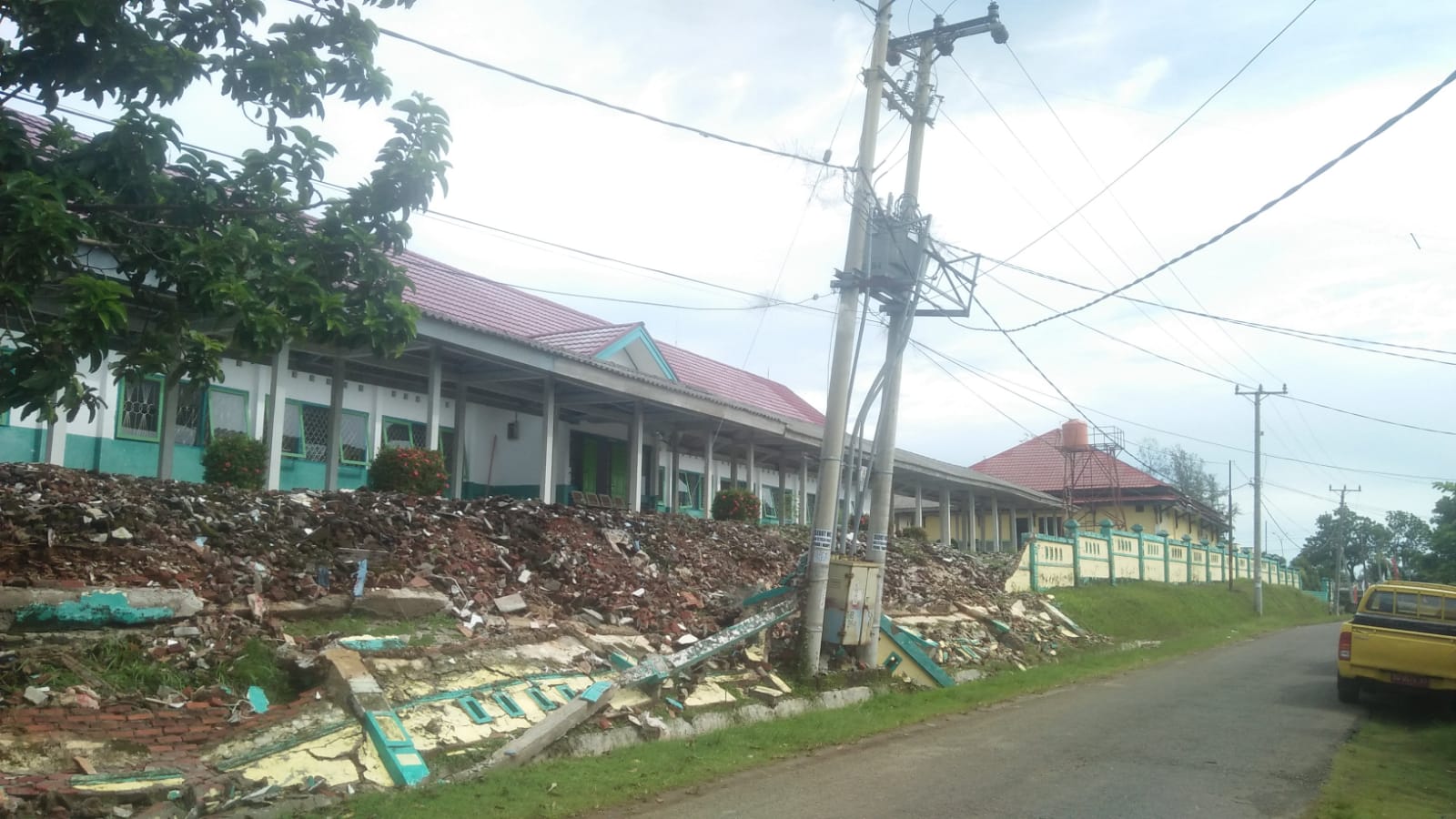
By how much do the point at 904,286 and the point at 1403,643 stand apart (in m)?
7.85

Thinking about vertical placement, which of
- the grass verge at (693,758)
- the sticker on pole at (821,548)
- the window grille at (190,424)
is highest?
the window grille at (190,424)

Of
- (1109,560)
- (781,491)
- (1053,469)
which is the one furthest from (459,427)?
(1053,469)

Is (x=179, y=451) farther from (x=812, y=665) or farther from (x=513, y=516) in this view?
(x=812, y=665)

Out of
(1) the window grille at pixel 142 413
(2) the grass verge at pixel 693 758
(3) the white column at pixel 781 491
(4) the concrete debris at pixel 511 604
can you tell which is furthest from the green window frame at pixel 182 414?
(3) the white column at pixel 781 491

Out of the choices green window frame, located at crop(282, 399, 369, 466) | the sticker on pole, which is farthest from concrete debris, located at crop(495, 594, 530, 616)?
green window frame, located at crop(282, 399, 369, 466)

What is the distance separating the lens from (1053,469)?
185ft

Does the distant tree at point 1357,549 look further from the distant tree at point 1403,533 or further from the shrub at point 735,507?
the shrub at point 735,507

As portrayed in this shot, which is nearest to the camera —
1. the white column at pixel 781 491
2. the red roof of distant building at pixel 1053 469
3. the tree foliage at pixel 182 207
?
the tree foliage at pixel 182 207

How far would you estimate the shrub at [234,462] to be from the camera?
14039 mm

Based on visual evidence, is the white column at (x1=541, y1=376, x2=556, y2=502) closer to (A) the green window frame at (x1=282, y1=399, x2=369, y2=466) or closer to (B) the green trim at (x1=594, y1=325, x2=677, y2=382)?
(B) the green trim at (x1=594, y1=325, x2=677, y2=382)

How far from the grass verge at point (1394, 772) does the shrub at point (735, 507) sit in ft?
37.9

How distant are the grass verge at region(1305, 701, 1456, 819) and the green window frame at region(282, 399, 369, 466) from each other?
51.3 feet

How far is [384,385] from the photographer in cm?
1997

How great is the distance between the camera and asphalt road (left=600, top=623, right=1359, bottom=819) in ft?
25.0
